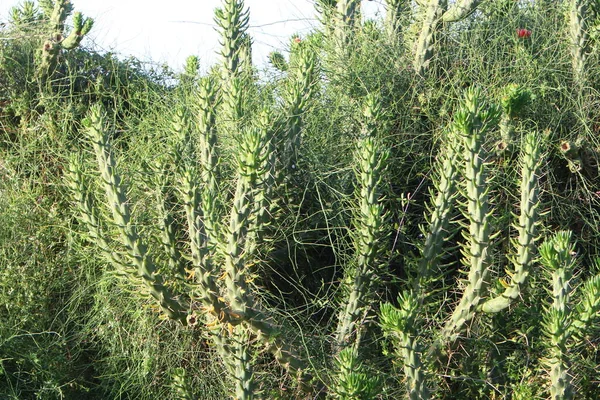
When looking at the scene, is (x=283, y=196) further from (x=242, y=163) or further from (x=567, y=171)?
(x=567, y=171)

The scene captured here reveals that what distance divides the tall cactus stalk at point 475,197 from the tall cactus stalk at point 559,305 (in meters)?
0.25

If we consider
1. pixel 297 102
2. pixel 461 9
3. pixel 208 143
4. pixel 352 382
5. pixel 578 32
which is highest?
pixel 461 9

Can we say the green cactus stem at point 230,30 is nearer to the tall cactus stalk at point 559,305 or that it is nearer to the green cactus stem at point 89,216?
the green cactus stem at point 89,216

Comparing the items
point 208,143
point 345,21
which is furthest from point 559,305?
point 345,21

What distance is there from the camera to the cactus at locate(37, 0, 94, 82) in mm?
5016

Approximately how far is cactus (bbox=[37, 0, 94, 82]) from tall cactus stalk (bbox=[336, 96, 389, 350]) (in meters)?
2.05

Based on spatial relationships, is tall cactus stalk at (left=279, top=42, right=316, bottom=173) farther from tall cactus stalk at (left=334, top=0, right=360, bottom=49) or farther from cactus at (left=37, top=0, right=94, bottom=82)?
cactus at (left=37, top=0, right=94, bottom=82)

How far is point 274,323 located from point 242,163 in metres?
0.75

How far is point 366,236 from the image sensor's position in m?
3.52

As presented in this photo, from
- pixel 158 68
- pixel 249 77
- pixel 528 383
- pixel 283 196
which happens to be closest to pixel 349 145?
pixel 283 196

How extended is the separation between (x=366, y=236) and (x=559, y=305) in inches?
32.7

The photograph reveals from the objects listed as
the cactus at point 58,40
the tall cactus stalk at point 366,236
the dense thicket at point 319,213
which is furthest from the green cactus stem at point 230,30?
the cactus at point 58,40

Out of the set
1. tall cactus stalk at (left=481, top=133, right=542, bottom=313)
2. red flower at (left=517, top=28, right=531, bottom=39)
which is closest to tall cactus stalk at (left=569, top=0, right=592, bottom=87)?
red flower at (left=517, top=28, right=531, bottom=39)

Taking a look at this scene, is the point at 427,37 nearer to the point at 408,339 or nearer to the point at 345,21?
the point at 345,21
